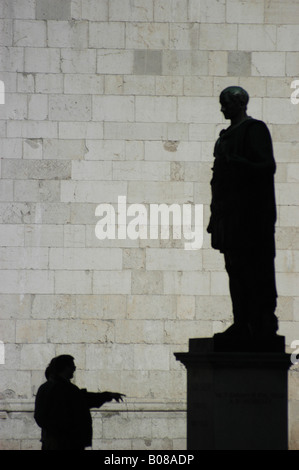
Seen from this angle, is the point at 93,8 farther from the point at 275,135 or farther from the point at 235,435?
the point at 235,435

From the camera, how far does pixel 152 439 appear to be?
40.1 ft

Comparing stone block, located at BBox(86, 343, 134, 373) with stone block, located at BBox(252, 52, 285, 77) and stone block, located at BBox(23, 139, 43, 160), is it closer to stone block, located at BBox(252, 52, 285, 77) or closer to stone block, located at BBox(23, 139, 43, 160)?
stone block, located at BBox(23, 139, 43, 160)

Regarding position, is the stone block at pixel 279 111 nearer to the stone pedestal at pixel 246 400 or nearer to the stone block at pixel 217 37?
the stone block at pixel 217 37

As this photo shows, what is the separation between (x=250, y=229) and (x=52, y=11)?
18.0ft

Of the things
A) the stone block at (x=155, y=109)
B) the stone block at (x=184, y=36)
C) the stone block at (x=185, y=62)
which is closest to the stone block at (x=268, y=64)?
the stone block at (x=185, y=62)

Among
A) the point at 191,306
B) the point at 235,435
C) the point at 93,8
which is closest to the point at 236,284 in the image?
the point at 235,435

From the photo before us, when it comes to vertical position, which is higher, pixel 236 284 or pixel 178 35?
pixel 178 35

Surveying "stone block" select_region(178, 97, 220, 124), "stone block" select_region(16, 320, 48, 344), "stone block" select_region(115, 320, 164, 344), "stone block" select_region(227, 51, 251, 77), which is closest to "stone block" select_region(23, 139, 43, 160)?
"stone block" select_region(178, 97, 220, 124)

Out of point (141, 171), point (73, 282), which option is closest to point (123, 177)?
point (141, 171)

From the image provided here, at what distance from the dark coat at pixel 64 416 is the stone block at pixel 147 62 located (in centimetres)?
505

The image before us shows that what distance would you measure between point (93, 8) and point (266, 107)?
2.58 meters

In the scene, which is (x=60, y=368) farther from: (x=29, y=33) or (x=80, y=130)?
(x=29, y=33)

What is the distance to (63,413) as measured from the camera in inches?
354

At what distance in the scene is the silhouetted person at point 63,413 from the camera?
9.01m
